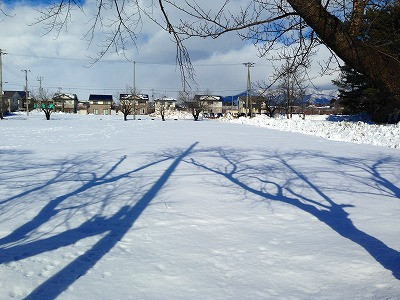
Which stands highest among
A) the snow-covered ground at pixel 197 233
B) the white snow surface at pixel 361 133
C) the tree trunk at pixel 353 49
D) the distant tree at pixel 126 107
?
the distant tree at pixel 126 107

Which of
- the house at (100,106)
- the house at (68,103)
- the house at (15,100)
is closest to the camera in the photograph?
the house at (15,100)

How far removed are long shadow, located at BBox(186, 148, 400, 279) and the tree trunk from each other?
2.22 metres

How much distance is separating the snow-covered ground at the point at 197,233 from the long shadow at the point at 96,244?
0.05ft

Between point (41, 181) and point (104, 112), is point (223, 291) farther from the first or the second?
point (104, 112)

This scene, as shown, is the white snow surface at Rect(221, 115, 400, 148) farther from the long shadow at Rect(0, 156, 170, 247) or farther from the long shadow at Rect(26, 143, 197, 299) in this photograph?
the long shadow at Rect(26, 143, 197, 299)

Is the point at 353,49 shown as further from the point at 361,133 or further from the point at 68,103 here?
the point at 68,103

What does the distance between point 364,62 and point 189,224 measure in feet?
11.1

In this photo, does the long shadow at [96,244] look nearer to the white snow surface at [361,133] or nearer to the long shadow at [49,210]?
the long shadow at [49,210]

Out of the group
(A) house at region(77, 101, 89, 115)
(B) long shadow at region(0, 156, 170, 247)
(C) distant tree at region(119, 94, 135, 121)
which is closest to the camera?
(B) long shadow at region(0, 156, 170, 247)

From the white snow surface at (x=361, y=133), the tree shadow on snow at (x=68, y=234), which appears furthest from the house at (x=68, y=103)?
the tree shadow on snow at (x=68, y=234)

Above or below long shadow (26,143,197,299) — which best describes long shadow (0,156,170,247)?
above

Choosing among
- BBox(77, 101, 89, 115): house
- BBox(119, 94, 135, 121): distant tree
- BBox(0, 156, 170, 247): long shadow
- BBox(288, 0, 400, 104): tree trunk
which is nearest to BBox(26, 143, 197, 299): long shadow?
BBox(0, 156, 170, 247): long shadow

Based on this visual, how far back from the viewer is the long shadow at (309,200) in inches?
157

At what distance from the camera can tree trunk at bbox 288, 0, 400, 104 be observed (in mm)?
2312
